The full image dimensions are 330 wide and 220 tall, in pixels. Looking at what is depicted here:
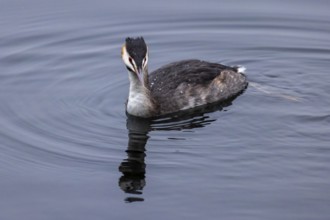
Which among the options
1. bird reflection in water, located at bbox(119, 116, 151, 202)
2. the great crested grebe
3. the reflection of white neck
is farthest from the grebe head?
bird reflection in water, located at bbox(119, 116, 151, 202)

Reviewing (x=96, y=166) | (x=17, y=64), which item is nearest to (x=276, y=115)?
(x=96, y=166)

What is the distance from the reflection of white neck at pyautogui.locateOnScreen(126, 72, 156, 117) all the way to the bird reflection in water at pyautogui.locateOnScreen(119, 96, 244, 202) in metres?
0.11

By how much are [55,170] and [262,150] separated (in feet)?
9.33

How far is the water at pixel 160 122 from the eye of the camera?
1018cm

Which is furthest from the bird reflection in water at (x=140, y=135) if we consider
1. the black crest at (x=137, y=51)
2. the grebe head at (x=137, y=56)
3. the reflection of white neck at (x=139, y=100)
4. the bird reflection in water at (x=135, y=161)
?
the black crest at (x=137, y=51)

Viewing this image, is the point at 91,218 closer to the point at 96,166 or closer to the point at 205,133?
the point at 96,166

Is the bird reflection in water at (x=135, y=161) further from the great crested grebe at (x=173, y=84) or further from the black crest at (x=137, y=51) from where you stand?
the black crest at (x=137, y=51)

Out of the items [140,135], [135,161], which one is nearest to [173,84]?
[140,135]

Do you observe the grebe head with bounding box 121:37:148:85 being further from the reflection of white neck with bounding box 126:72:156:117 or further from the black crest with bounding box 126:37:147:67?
the reflection of white neck with bounding box 126:72:156:117

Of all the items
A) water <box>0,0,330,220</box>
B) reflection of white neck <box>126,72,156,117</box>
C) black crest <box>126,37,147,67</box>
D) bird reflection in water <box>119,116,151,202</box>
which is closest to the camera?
water <box>0,0,330,220</box>

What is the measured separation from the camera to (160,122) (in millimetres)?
12789

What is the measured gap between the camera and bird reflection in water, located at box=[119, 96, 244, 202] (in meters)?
10.7

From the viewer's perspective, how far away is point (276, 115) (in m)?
12.6

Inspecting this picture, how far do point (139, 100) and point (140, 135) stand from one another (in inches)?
30.3
